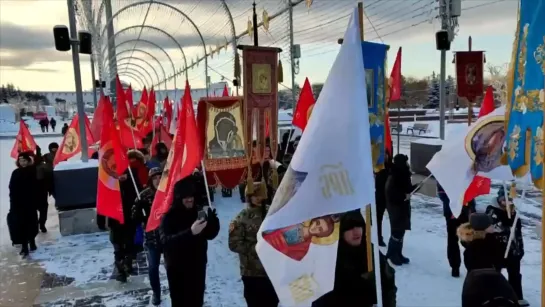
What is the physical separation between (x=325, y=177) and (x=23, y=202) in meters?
7.02

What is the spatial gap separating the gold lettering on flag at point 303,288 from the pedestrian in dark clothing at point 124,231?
4.32m

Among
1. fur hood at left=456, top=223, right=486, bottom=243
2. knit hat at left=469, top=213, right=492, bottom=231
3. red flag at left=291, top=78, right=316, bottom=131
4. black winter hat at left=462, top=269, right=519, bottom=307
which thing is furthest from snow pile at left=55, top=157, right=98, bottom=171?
black winter hat at left=462, top=269, right=519, bottom=307

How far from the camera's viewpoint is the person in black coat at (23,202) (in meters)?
8.01

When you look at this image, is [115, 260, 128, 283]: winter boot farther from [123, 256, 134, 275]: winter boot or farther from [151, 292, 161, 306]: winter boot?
[151, 292, 161, 306]: winter boot

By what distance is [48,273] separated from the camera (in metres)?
7.35

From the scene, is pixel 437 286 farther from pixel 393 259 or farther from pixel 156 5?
pixel 156 5

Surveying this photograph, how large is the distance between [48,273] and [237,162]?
333 centimetres

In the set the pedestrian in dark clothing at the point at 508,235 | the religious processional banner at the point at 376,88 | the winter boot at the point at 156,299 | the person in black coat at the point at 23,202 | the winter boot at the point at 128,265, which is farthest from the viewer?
the person in black coat at the point at 23,202

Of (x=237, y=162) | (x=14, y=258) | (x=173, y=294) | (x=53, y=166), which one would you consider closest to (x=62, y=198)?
(x=53, y=166)

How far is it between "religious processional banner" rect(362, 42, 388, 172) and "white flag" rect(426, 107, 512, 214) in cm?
80

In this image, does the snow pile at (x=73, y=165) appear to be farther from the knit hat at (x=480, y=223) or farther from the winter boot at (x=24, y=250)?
the knit hat at (x=480, y=223)

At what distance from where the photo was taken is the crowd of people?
3260 millimetres

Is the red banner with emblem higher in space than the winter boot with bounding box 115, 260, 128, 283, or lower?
higher

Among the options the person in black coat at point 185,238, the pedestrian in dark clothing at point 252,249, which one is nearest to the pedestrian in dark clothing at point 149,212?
the person in black coat at point 185,238
